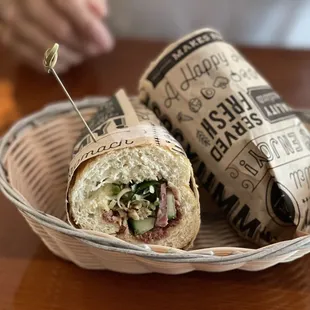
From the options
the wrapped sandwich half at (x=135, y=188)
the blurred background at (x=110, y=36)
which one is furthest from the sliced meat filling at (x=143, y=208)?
the blurred background at (x=110, y=36)

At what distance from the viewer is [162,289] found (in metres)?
0.65

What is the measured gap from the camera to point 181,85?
748 millimetres

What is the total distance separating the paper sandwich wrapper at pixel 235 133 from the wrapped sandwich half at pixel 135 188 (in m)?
0.07

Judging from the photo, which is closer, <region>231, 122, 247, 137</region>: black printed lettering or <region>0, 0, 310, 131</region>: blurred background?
<region>231, 122, 247, 137</region>: black printed lettering

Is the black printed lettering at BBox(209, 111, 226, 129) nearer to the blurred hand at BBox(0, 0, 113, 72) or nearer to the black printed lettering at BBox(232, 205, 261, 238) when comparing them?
the black printed lettering at BBox(232, 205, 261, 238)

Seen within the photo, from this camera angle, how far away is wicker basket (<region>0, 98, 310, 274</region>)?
1.91ft

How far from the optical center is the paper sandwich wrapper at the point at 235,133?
2.23ft

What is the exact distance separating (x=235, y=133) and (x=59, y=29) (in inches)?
18.4

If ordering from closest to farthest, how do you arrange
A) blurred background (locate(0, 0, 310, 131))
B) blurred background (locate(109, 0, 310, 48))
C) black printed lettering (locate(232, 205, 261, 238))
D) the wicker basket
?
the wicker basket
black printed lettering (locate(232, 205, 261, 238))
blurred background (locate(0, 0, 310, 131))
blurred background (locate(109, 0, 310, 48))

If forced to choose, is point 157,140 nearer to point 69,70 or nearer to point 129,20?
point 69,70

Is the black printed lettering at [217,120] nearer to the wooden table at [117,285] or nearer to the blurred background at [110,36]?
the wooden table at [117,285]

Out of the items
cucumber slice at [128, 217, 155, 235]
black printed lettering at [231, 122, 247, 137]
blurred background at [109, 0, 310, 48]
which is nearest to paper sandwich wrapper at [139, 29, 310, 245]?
black printed lettering at [231, 122, 247, 137]

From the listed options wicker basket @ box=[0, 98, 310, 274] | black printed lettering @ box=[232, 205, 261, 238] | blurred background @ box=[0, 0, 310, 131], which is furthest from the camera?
blurred background @ box=[0, 0, 310, 131]

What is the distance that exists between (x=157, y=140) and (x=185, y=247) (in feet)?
0.39
